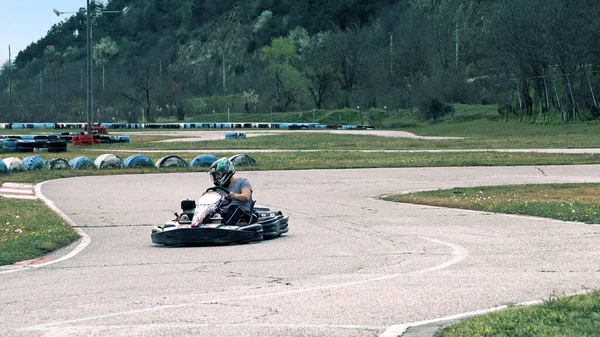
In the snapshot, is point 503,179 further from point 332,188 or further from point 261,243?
point 261,243

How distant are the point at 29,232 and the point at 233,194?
3379 millimetres

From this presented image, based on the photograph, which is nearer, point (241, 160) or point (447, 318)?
point (447, 318)

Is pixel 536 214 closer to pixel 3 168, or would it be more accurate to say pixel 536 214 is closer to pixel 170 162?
pixel 170 162

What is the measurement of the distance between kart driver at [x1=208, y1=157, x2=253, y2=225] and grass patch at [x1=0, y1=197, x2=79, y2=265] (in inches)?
93.7

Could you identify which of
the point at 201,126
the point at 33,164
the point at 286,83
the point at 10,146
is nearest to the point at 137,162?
the point at 33,164

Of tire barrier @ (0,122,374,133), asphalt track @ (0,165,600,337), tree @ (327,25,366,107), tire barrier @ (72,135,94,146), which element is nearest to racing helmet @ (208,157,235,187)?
asphalt track @ (0,165,600,337)

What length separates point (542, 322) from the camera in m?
6.93

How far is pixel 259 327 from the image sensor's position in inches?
291

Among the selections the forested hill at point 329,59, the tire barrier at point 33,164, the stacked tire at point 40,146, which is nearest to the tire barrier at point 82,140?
the stacked tire at point 40,146

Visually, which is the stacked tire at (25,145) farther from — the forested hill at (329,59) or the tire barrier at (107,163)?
the forested hill at (329,59)

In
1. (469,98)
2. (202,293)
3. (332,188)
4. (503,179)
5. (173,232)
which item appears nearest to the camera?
(202,293)

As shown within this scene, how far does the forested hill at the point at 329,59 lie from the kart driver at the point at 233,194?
1890 inches

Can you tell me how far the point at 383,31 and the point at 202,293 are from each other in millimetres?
123810

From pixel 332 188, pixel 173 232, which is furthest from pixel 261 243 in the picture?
pixel 332 188
